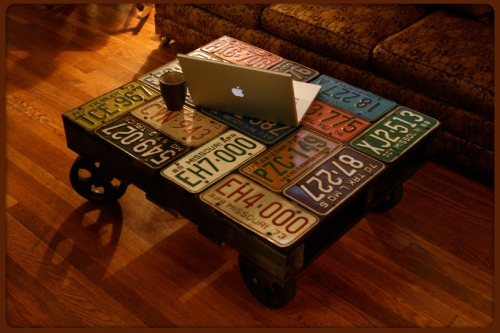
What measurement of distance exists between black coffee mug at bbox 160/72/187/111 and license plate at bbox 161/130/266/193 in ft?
0.64

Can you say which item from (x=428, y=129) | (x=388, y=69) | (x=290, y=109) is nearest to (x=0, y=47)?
(x=290, y=109)

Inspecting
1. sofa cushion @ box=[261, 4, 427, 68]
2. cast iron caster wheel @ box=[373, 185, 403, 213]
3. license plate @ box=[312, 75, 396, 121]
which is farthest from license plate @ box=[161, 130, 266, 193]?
sofa cushion @ box=[261, 4, 427, 68]

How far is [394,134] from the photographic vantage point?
1.68 metres

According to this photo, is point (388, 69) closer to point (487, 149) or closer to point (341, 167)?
point (487, 149)

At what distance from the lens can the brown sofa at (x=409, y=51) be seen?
6.72 feet

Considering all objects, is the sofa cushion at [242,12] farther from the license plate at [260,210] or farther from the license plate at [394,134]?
the license plate at [260,210]

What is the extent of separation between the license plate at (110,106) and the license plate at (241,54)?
1.05ft

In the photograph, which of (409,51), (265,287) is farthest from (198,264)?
(409,51)

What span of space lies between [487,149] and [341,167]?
0.80 m

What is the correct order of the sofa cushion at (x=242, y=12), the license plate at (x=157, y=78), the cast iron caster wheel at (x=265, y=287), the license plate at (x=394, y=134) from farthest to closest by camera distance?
the sofa cushion at (x=242, y=12) < the license plate at (x=157, y=78) < the license plate at (x=394, y=134) < the cast iron caster wheel at (x=265, y=287)

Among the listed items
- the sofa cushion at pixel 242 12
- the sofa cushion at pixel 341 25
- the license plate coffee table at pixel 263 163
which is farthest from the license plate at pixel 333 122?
the sofa cushion at pixel 242 12

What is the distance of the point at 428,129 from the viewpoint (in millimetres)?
1702

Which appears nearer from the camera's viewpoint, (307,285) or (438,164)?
(307,285)

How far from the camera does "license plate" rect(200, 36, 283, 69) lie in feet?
6.55
